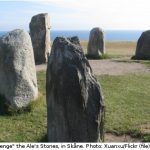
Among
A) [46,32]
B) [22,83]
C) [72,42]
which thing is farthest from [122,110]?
[46,32]

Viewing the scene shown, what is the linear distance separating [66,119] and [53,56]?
1.41 meters

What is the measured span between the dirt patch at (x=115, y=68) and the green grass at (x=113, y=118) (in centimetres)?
454

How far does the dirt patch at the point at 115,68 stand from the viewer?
2203cm

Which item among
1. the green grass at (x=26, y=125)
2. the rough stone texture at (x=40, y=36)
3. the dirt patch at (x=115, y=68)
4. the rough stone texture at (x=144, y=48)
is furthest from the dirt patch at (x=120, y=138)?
the rough stone texture at (x=144, y=48)

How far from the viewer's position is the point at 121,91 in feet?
55.5

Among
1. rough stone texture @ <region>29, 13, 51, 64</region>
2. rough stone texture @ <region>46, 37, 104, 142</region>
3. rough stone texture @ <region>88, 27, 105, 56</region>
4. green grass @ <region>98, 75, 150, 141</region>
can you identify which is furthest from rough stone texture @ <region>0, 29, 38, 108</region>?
rough stone texture @ <region>88, 27, 105, 56</region>

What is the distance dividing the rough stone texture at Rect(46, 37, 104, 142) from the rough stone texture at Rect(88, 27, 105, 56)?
2024 cm

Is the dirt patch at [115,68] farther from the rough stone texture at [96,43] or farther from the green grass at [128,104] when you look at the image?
the rough stone texture at [96,43]

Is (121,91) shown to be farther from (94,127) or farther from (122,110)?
(94,127)

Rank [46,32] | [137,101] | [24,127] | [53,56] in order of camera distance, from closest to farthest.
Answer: [53,56] → [24,127] → [137,101] → [46,32]

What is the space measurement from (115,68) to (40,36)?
4717mm

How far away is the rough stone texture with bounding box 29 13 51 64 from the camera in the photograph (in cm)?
2477

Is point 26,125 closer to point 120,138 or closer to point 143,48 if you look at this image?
point 120,138

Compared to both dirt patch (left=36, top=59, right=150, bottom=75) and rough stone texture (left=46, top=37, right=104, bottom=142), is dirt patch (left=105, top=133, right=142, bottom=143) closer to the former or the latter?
rough stone texture (left=46, top=37, right=104, bottom=142)
